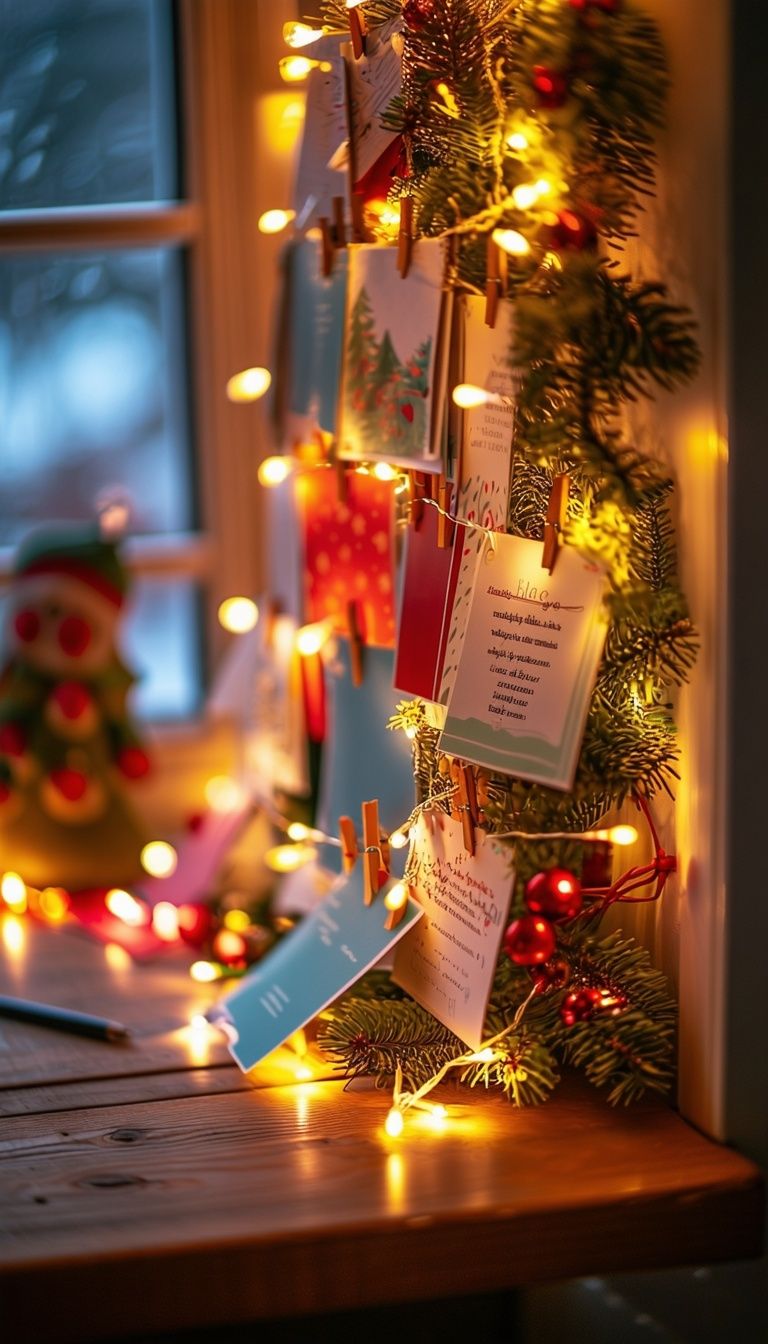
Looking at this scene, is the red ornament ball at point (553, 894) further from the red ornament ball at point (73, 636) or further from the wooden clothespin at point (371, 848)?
the red ornament ball at point (73, 636)

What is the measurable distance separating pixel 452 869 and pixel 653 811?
14cm

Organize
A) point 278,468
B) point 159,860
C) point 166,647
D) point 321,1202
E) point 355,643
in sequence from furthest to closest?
point 166,647, point 159,860, point 278,468, point 355,643, point 321,1202

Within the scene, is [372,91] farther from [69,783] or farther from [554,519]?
[69,783]

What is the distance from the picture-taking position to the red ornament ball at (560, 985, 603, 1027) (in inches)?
35.3

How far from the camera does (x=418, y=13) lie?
2.97 ft

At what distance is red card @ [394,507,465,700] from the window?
2.16ft

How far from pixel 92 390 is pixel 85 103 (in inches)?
12.9

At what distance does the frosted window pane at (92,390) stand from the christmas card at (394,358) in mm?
649

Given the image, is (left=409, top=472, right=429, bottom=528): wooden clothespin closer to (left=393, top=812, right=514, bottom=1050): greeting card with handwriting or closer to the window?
(left=393, top=812, right=514, bottom=1050): greeting card with handwriting

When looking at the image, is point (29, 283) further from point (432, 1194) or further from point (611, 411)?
point (432, 1194)

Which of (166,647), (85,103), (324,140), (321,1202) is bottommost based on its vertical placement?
(321,1202)

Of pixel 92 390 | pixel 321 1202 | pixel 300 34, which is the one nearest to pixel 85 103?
pixel 92 390

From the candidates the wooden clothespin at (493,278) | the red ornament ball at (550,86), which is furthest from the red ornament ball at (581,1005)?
the red ornament ball at (550,86)

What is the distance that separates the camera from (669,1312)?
0.95 m
